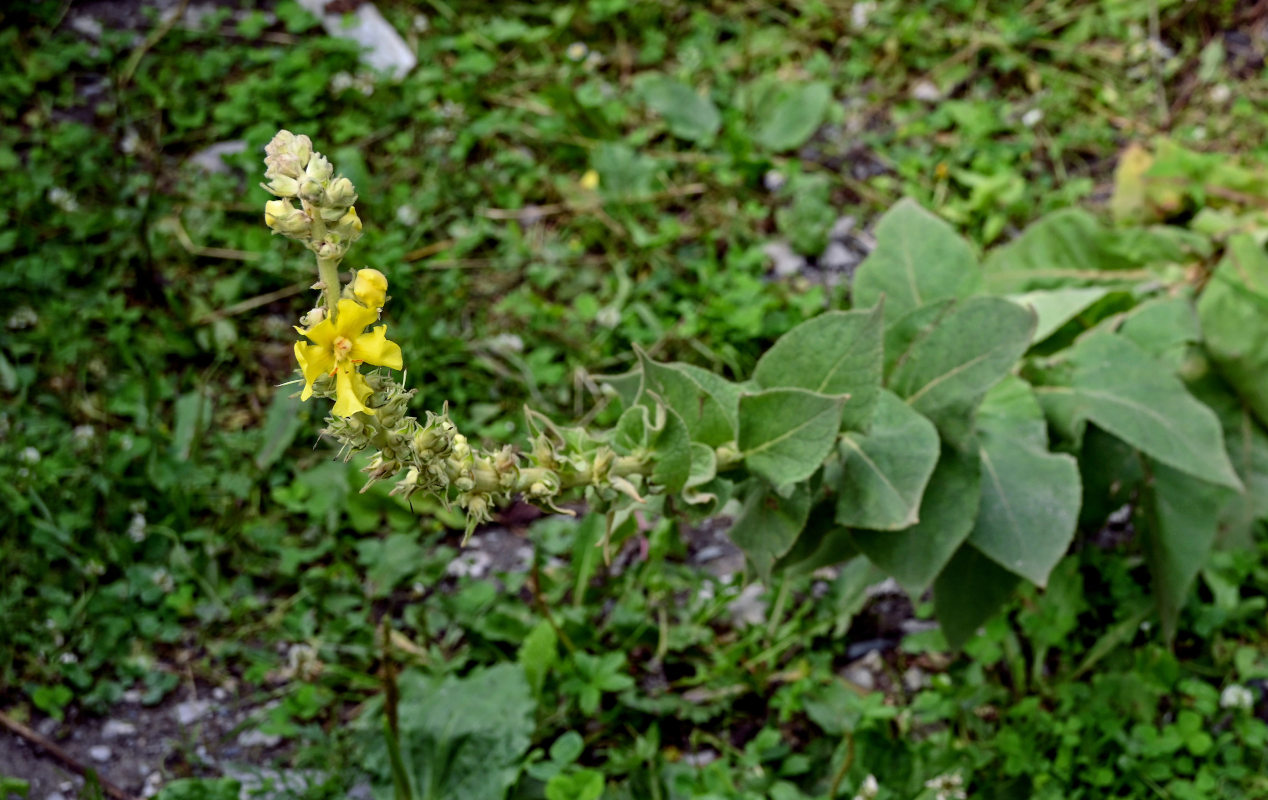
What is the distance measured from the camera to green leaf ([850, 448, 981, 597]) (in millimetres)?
2076

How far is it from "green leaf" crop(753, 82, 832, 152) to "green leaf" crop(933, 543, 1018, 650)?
1856 millimetres

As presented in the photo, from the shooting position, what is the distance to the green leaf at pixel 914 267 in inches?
97.3

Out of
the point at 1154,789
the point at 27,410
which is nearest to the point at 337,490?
the point at 27,410

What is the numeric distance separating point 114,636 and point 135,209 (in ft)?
4.97

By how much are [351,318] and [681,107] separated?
2.86m

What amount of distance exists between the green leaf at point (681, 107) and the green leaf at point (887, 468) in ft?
6.45

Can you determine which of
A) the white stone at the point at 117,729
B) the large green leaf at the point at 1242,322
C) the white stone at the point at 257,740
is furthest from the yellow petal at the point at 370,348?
the large green leaf at the point at 1242,322

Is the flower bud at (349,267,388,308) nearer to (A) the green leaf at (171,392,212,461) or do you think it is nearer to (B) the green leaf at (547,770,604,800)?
(B) the green leaf at (547,770,604,800)

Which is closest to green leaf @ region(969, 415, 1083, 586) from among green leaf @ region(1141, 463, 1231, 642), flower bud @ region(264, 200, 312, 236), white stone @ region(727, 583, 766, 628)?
green leaf @ region(1141, 463, 1231, 642)

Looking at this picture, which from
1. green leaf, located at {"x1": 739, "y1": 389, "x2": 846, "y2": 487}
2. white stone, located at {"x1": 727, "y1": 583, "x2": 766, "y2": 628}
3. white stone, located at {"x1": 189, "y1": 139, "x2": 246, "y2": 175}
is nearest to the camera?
green leaf, located at {"x1": 739, "y1": 389, "x2": 846, "y2": 487}

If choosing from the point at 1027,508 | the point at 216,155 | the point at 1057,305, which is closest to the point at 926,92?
the point at 1057,305

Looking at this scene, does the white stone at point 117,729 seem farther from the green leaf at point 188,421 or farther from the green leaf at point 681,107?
the green leaf at point 681,107

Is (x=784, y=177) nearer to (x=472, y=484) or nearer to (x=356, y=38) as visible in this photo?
(x=356, y=38)

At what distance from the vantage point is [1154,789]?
2381 millimetres
